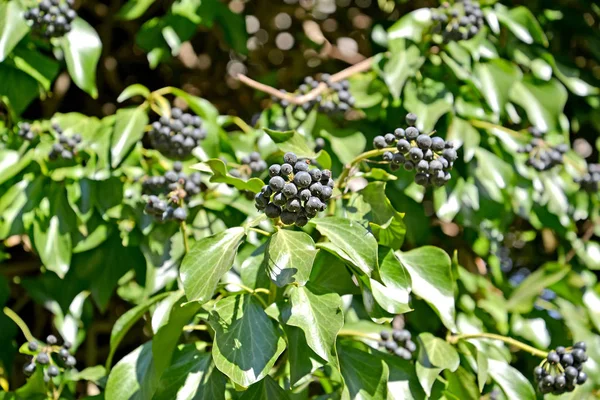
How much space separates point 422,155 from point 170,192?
21.7 inches

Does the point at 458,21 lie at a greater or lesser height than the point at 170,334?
greater

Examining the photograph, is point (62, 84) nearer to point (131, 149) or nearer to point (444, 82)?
point (131, 149)

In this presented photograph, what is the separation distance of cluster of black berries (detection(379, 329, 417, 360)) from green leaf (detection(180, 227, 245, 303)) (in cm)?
45

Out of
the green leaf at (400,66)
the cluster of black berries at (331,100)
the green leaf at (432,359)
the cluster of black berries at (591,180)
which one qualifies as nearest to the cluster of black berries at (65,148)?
the cluster of black berries at (331,100)

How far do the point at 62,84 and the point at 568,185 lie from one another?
1526mm

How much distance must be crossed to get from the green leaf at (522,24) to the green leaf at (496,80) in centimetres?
11

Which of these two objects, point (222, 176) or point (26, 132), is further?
point (26, 132)

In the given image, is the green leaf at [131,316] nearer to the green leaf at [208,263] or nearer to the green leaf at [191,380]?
the green leaf at [191,380]

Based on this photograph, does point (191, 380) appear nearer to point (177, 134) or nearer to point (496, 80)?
point (177, 134)

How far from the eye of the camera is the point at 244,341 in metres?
1.28

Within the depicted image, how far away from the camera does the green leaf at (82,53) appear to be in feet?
6.20

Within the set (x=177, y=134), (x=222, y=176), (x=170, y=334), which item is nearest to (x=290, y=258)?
(x=222, y=176)

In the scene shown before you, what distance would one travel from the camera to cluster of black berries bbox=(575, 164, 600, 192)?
2.02m

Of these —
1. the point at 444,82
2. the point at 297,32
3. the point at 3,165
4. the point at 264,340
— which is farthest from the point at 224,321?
the point at 297,32
